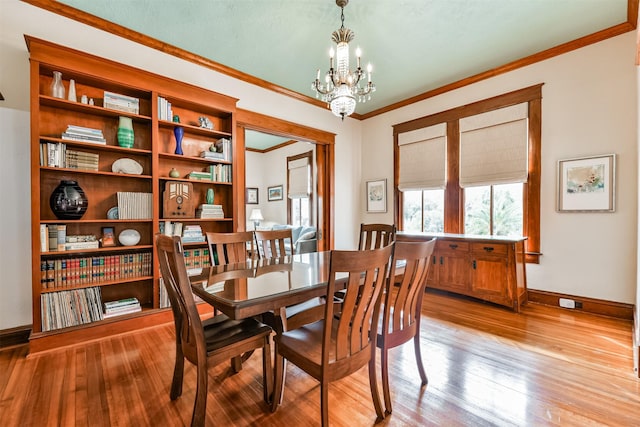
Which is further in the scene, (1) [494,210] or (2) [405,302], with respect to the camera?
(1) [494,210]

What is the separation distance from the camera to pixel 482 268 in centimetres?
332

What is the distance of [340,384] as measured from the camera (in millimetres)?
1834

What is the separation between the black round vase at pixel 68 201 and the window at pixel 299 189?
4262 millimetres

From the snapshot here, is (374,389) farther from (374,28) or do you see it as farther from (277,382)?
(374,28)

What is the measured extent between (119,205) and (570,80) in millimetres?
4887

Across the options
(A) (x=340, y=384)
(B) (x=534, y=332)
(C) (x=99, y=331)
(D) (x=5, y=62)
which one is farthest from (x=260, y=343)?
(D) (x=5, y=62)

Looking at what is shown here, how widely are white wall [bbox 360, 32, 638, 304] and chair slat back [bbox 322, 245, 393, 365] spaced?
2.95 metres

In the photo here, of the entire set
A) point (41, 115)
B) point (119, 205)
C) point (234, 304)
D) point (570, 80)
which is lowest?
point (234, 304)

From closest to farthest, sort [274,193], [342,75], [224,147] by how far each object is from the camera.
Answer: [342,75] < [224,147] < [274,193]

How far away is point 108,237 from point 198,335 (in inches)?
73.6

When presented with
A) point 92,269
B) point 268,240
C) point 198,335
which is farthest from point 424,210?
point 92,269

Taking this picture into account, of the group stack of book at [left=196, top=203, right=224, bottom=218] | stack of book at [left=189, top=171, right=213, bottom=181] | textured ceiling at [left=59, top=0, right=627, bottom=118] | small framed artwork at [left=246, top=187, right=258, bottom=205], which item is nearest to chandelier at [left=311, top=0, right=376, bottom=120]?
textured ceiling at [left=59, top=0, right=627, bottom=118]

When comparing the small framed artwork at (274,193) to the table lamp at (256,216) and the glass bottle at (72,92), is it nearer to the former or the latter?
the table lamp at (256,216)

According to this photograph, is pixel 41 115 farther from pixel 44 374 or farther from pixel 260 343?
pixel 260 343
